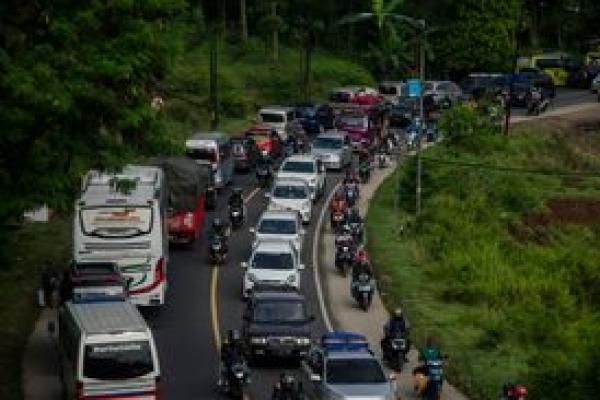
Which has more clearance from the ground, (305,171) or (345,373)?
(305,171)

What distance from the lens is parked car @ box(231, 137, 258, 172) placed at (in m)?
60.9

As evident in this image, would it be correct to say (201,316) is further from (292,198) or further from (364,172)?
(364,172)

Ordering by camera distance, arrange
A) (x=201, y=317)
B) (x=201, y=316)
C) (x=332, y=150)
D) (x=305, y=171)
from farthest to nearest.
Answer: (x=332, y=150)
(x=305, y=171)
(x=201, y=316)
(x=201, y=317)

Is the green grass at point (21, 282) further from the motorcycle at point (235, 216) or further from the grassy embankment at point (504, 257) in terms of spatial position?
the grassy embankment at point (504, 257)

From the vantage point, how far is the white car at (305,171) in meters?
54.4

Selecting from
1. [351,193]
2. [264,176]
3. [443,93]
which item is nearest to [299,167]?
[351,193]

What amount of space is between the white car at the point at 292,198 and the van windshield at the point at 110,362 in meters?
24.2

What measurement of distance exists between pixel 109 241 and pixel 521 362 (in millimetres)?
11494

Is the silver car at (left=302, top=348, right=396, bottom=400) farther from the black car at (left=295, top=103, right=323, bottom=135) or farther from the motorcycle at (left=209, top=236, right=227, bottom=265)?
the black car at (left=295, top=103, right=323, bottom=135)

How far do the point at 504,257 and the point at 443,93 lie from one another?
1412 inches

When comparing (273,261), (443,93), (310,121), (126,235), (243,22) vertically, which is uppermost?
(243,22)

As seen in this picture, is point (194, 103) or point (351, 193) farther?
point (194, 103)

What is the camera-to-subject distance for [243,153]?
61031mm

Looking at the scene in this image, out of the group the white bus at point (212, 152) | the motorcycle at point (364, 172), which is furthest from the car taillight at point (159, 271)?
the motorcycle at point (364, 172)
